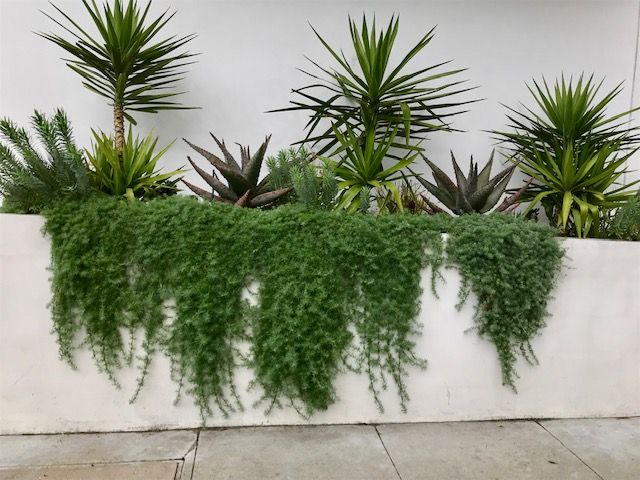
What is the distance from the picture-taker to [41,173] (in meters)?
2.40

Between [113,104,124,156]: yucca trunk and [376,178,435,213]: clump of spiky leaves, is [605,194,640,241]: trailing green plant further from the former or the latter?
[113,104,124,156]: yucca trunk

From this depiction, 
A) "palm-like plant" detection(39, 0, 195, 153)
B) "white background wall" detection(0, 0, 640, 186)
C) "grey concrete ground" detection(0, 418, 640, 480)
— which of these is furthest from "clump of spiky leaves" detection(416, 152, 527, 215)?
"palm-like plant" detection(39, 0, 195, 153)

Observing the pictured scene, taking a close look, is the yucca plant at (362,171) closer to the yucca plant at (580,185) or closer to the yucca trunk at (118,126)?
the yucca plant at (580,185)

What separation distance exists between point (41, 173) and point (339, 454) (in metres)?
2.22

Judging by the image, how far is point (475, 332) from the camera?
104 inches

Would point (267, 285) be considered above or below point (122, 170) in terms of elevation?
below

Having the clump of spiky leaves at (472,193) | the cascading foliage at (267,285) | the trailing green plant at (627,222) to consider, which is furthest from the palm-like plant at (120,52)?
the trailing green plant at (627,222)

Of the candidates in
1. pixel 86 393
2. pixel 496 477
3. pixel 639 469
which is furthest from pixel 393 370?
pixel 86 393

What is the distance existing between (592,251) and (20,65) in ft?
14.5

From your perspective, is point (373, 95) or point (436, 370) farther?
point (373, 95)

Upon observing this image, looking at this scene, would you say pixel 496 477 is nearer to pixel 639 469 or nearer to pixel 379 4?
pixel 639 469

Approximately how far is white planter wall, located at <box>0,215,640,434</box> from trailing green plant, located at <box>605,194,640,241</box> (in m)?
0.22

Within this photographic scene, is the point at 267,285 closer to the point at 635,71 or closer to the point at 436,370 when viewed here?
the point at 436,370

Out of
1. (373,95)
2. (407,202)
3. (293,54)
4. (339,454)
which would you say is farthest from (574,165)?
(339,454)
